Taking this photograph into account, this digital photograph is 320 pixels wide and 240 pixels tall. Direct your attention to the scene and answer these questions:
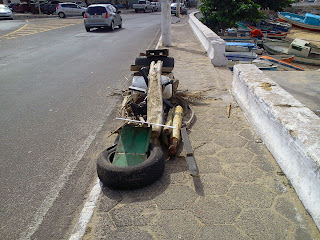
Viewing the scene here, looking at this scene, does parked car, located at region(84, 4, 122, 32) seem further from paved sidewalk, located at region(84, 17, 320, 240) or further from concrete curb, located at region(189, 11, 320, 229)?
paved sidewalk, located at region(84, 17, 320, 240)

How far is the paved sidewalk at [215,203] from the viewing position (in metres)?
2.46

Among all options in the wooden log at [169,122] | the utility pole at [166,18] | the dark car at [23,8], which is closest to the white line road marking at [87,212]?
the wooden log at [169,122]

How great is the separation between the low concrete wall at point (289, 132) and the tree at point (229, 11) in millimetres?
13928

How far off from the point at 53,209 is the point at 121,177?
0.83m

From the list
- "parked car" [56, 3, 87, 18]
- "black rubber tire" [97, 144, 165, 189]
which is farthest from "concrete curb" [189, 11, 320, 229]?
"parked car" [56, 3, 87, 18]

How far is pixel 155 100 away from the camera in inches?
171

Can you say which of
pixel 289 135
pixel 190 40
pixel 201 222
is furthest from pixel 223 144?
pixel 190 40

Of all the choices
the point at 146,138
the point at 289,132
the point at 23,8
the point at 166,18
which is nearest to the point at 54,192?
the point at 146,138

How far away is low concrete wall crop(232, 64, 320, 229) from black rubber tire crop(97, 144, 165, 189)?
5.05ft

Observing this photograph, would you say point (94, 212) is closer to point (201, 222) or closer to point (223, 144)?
point (201, 222)

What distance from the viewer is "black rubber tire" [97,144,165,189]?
290cm

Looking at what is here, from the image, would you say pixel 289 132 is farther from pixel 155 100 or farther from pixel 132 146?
pixel 155 100

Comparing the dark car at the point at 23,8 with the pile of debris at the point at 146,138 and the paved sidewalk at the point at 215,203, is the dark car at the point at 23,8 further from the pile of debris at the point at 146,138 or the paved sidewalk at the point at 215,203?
the paved sidewalk at the point at 215,203

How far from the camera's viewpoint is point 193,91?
6367 mm
